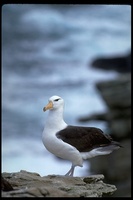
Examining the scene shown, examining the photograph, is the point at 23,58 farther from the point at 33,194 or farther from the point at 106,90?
the point at 33,194

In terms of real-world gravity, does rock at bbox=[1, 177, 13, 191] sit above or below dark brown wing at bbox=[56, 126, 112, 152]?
below

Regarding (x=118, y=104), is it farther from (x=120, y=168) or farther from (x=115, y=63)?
(x=115, y=63)

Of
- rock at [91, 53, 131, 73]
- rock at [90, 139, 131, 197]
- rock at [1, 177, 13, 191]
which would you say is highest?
rock at [91, 53, 131, 73]

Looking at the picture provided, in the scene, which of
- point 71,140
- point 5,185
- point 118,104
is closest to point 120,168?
point 118,104

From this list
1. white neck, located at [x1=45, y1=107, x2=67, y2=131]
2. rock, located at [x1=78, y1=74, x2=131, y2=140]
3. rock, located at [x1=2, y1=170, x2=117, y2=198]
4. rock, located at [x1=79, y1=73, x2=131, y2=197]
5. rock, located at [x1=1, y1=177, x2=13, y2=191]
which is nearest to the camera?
rock, located at [x1=2, y1=170, x2=117, y2=198]

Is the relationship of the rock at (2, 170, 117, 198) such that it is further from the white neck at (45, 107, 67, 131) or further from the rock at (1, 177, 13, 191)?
the white neck at (45, 107, 67, 131)

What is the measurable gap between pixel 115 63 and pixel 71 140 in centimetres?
2357

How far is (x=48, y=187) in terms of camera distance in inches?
253

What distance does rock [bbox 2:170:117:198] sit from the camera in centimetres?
626

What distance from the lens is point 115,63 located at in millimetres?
30766

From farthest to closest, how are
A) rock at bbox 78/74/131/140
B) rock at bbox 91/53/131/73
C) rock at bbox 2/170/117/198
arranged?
1. rock at bbox 91/53/131/73
2. rock at bbox 78/74/131/140
3. rock at bbox 2/170/117/198

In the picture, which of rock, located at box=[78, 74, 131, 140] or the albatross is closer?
the albatross

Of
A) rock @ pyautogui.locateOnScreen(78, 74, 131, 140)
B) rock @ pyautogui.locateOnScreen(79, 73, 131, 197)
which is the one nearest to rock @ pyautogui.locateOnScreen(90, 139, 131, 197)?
rock @ pyautogui.locateOnScreen(79, 73, 131, 197)

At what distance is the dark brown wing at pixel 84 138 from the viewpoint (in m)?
7.36
